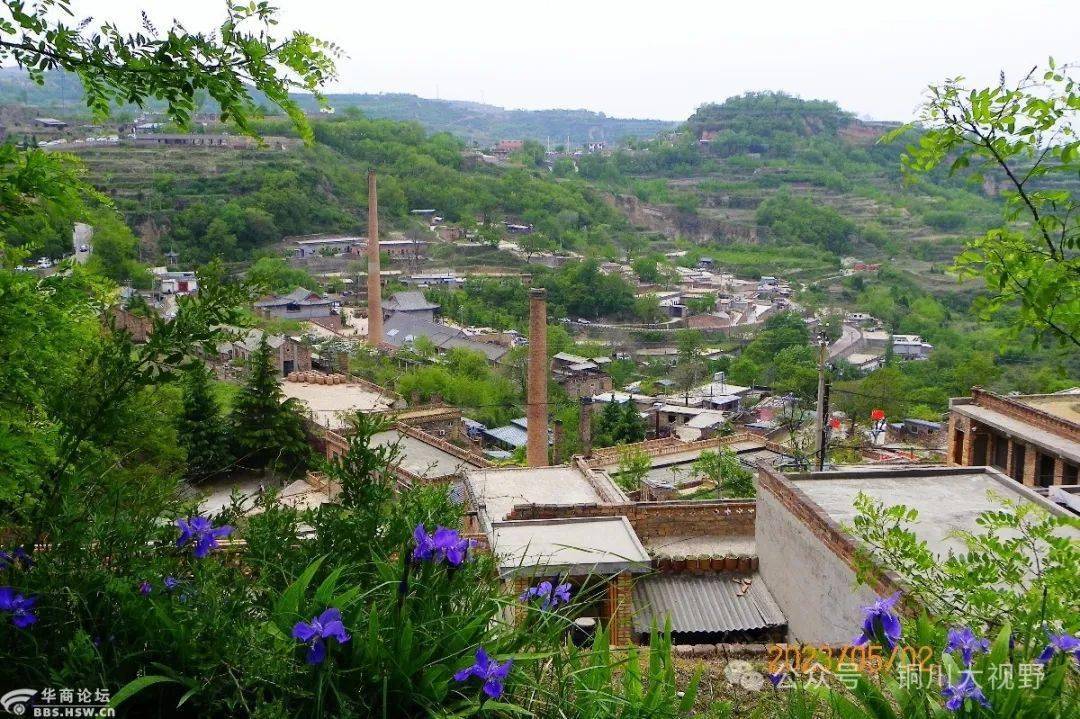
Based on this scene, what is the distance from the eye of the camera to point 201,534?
1854mm

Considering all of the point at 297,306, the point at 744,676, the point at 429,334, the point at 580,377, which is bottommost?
the point at 580,377

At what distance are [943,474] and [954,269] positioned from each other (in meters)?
3.00

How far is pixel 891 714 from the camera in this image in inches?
61.7

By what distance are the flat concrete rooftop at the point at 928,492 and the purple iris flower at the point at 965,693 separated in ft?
8.86

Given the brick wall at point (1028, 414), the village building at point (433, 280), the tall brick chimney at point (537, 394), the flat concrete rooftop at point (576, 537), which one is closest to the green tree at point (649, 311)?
the village building at point (433, 280)

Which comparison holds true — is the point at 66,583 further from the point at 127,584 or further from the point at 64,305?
the point at 64,305

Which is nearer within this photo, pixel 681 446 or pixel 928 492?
pixel 928 492

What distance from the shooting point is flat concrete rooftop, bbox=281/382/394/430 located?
15.6 m

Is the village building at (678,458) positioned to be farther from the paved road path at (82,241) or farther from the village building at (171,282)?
the paved road path at (82,241)

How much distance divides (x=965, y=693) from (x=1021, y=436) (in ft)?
23.5

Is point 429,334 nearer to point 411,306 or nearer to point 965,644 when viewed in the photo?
point 411,306

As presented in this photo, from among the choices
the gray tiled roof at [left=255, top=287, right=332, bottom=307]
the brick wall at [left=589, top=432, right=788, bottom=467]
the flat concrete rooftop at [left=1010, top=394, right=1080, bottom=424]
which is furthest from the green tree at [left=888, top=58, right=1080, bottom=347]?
the gray tiled roof at [left=255, top=287, right=332, bottom=307]

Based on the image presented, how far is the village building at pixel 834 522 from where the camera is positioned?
3973 millimetres

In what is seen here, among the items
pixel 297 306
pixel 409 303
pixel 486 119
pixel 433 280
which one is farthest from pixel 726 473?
pixel 486 119
